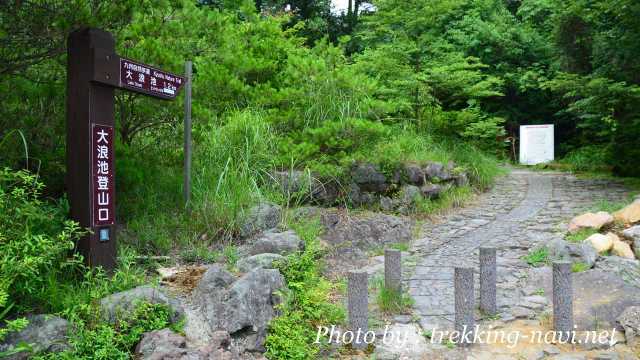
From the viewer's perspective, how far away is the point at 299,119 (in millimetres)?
6980

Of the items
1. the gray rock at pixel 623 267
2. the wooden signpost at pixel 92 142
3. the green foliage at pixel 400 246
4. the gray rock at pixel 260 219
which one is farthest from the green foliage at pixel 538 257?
the wooden signpost at pixel 92 142

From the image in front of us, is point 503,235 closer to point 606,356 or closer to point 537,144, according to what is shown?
point 606,356

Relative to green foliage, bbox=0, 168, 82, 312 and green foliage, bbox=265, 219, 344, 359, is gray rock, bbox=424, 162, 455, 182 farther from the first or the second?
green foliage, bbox=0, 168, 82, 312

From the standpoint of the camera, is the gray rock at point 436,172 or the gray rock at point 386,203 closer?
the gray rock at point 386,203

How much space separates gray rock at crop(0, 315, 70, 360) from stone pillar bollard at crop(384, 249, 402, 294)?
8.65 feet

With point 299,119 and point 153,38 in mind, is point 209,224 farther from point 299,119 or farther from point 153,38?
point 299,119

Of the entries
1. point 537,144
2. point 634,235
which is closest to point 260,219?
point 634,235

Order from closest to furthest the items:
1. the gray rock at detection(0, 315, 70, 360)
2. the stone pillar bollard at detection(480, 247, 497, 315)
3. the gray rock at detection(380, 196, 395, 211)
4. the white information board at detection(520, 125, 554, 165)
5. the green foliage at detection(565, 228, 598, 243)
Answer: the gray rock at detection(0, 315, 70, 360), the stone pillar bollard at detection(480, 247, 497, 315), the green foliage at detection(565, 228, 598, 243), the gray rock at detection(380, 196, 395, 211), the white information board at detection(520, 125, 554, 165)

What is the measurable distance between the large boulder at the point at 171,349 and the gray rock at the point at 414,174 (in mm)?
5345

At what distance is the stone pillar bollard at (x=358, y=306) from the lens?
3852 millimetres

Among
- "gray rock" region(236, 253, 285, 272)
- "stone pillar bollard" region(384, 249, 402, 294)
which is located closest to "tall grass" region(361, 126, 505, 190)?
"stone pillar bollard" region(384, 249, 402, 294)

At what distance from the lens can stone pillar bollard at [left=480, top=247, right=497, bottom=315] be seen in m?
4.42

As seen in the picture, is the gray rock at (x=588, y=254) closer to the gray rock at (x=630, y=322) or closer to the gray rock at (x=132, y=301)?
the gray rock at (x=630, y=322)

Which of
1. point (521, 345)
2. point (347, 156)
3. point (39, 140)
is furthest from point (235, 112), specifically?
point (521, 345)
